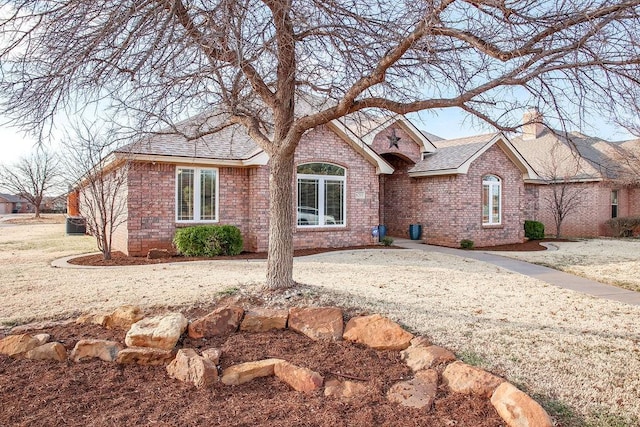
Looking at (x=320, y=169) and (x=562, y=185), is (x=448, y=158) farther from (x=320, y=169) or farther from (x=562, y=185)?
(x=562, y=185)

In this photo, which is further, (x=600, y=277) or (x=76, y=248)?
(x=76, y=248)

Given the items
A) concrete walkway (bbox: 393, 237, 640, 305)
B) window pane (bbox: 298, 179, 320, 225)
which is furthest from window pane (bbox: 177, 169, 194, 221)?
concrete walkway (bbox: 393, 237, 640, 305)

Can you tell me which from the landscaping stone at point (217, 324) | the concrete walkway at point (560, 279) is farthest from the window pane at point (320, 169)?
the landscaping stone at point (217, 324)

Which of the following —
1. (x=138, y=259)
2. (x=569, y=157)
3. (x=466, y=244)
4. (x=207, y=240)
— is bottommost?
(x=138, y=259)

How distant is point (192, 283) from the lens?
748 cm

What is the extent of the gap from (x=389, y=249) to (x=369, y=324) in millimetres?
9413

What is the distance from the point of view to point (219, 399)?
3.49 metres

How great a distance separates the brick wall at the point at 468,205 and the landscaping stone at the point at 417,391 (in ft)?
42.4

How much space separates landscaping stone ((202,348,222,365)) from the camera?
159 inches

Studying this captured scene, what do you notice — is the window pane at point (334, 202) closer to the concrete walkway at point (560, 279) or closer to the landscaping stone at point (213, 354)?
the concrete walkway at point (560, 279)

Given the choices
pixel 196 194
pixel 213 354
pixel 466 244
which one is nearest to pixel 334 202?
pixel 196 194

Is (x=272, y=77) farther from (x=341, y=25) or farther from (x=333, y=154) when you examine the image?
(x=333, y=154)

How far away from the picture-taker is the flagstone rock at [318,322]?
4766 millimetres

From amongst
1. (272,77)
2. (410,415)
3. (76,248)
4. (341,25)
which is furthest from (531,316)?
(76,248)
